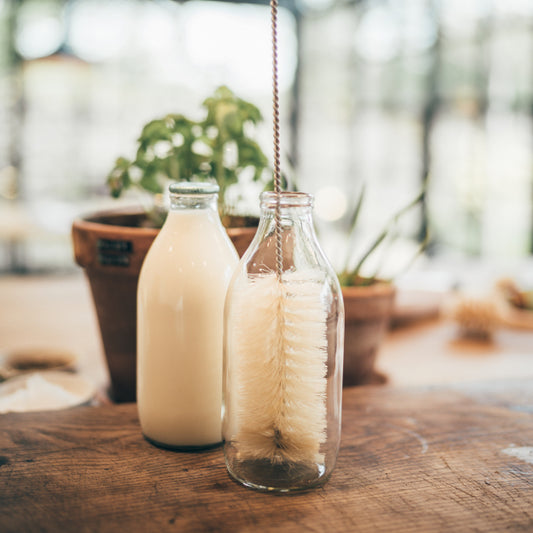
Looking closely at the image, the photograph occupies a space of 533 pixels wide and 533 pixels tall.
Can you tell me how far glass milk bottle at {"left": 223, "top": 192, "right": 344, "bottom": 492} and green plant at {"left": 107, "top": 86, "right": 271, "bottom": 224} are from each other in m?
0.28

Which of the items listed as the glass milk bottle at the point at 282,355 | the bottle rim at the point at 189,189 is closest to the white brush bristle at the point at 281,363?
the glass milk bottle at the point at 282,355

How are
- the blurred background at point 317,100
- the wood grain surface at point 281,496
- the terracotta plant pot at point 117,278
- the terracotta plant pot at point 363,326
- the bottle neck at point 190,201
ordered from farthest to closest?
the blurred background at point 317,100
the terracotta plant pot at point 363,326
the terracotta plant pot at point 117,278
the bottle neck at point 190,201
the wood grain surface at point 281,496

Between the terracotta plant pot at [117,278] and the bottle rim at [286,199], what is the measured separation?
23 cm

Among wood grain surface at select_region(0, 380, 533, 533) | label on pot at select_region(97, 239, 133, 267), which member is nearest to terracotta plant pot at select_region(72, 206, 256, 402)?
label on pot at select_region(97, 239, 133, 267)

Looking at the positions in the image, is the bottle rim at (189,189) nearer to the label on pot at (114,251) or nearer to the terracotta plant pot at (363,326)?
the label on pot at (114,251)

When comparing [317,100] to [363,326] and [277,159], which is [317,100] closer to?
[363,326]

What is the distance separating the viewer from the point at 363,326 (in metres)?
0.87

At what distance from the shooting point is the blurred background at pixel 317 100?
4.64 m

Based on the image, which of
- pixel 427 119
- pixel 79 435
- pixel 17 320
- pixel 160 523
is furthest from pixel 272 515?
pixel 427 119

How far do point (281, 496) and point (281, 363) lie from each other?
0.11 metres

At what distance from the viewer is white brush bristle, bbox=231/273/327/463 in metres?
0.49

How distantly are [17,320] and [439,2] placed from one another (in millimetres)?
4755

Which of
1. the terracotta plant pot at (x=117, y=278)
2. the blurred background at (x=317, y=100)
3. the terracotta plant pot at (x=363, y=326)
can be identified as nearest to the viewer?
the terracotta plant pot at (x=117, y=278)

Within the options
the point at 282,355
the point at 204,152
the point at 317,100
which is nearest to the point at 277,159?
the point at 282,355
